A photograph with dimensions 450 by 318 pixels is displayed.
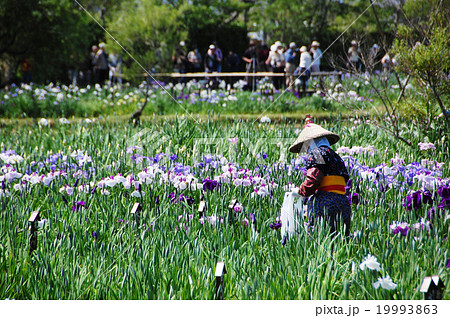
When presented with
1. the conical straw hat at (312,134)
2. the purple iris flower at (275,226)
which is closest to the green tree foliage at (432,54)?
the conical straw hat at (312,134)

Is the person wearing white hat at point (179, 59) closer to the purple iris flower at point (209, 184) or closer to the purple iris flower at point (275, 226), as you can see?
the purple iris flower at point (209, 184)

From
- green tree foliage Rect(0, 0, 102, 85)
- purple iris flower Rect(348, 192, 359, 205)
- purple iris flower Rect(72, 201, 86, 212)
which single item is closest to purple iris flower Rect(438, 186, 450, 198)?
purple iris flower Rect(348, 192, 359, 205)

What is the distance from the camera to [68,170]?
3.95 metres

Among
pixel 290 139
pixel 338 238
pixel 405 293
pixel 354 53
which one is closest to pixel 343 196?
pixel 338 238

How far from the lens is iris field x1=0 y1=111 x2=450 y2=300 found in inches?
79.7

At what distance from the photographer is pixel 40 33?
1086 cm

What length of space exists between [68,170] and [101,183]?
1033mm

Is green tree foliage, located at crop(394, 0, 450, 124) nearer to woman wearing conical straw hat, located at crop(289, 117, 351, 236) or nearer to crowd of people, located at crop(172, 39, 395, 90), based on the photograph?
woman wearing conical straw hat, located at crop(289, 117, 351, 236)

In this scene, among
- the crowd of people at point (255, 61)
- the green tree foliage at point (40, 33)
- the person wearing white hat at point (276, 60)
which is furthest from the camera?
the person wearing white hat at point (276, 60)

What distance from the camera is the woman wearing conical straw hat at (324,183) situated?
259 cm

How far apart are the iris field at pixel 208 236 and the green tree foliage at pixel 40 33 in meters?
7.60

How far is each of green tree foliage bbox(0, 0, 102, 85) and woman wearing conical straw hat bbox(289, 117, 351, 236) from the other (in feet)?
31.7

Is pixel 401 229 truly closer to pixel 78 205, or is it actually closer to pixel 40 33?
pixel 78 205

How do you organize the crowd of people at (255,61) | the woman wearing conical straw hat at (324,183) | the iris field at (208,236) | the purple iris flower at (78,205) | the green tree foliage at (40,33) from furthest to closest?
the green tree foliage at (40,33) < the crowd of people at (255,61) < the purple iris flower at (78,205) < the woman wearing conical straw hat at (324,183) < the iris field at (208,236)
